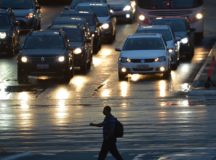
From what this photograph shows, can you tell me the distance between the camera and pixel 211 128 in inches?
998

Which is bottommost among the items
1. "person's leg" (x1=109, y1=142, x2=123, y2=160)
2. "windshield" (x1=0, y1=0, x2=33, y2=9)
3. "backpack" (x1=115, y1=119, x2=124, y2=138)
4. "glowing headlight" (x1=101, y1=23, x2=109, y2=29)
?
"glowing headlight" (x1=101, y1=23, x2=109, y2=29)

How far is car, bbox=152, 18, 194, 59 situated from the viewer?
44.2 metres

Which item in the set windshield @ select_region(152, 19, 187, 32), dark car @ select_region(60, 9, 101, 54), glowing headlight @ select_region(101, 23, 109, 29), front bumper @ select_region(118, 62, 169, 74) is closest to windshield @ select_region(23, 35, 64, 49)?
front bumper @ select_region(118, 62, 169, 74)

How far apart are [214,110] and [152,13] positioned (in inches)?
869

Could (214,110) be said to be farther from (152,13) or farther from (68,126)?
(152,13)

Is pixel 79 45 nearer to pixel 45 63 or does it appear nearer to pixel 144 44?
pixel 144 44

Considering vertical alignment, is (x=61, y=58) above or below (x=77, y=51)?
above

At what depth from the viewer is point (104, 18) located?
170 ft

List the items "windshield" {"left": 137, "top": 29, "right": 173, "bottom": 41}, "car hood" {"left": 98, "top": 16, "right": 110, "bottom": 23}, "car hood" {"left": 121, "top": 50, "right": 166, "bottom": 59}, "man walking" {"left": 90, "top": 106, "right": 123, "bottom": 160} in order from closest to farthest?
"man walking" {"left": 90, "top": 106, "right": 123, "bottom": 160} < "car hood" {"left": 121, "top": 50, "right": 166, "bottom": 59} < "windshield" {"left": 137, "top": 29, "right": 173, "bottom": 41} < "car hood" {"left": 98, "top": 16, "right": 110, "bottom": 23}

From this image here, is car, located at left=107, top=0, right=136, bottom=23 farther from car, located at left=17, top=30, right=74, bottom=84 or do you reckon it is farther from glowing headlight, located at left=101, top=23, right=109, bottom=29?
car, located at left=17, top=30, right=74, bottom=84

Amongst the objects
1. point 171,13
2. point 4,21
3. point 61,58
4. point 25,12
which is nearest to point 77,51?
point 61,58

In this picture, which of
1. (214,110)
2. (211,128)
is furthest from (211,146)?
(214,110)

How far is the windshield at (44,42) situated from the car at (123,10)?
20987 millimetres

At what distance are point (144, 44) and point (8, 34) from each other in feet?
27.1
